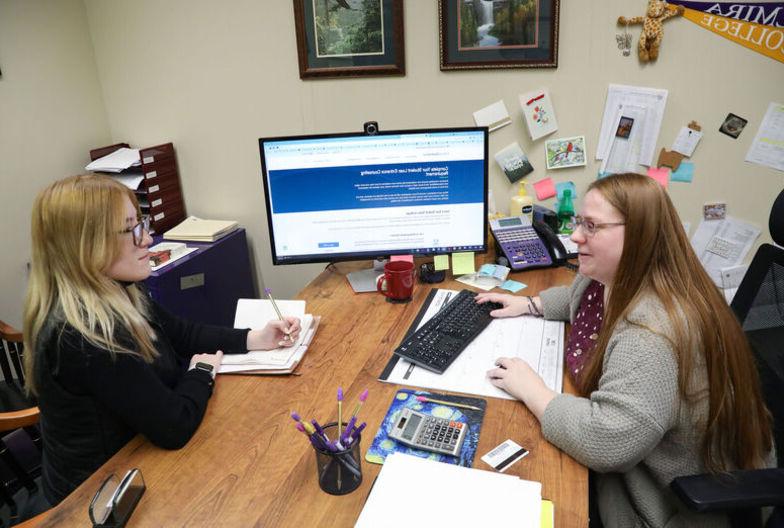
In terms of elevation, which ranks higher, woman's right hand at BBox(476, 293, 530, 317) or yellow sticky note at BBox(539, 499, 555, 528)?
woman's right hand at BBox(476, 293, 530, 317)

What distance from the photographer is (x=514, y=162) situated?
2.12m

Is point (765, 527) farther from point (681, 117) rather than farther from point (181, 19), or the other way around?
point (181, 19)

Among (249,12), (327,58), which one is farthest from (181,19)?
(327,58)

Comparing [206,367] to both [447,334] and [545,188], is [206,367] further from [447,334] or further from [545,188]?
[545,188]

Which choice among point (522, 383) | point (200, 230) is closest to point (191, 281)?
point (200, 230)

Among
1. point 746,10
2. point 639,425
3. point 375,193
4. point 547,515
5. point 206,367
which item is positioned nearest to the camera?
point 547,515

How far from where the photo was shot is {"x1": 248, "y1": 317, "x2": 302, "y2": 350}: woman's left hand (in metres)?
1.34

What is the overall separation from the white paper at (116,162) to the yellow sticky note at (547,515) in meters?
2.13

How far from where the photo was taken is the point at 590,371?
110 cm

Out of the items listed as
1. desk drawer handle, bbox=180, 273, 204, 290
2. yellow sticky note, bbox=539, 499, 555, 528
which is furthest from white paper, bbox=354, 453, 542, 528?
desk drawer handle, bbox=180, 273, 204, 290

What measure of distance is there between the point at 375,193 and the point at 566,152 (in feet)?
2.82

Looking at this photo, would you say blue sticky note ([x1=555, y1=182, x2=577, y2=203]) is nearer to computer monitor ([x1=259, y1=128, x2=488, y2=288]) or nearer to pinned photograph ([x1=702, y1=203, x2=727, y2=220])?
pinned photograph ([x1=702, y1=203, x2=727, y2=220])

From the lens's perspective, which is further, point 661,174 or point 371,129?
point 661,174

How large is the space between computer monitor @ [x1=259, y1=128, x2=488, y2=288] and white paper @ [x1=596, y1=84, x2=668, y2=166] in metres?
0.67
